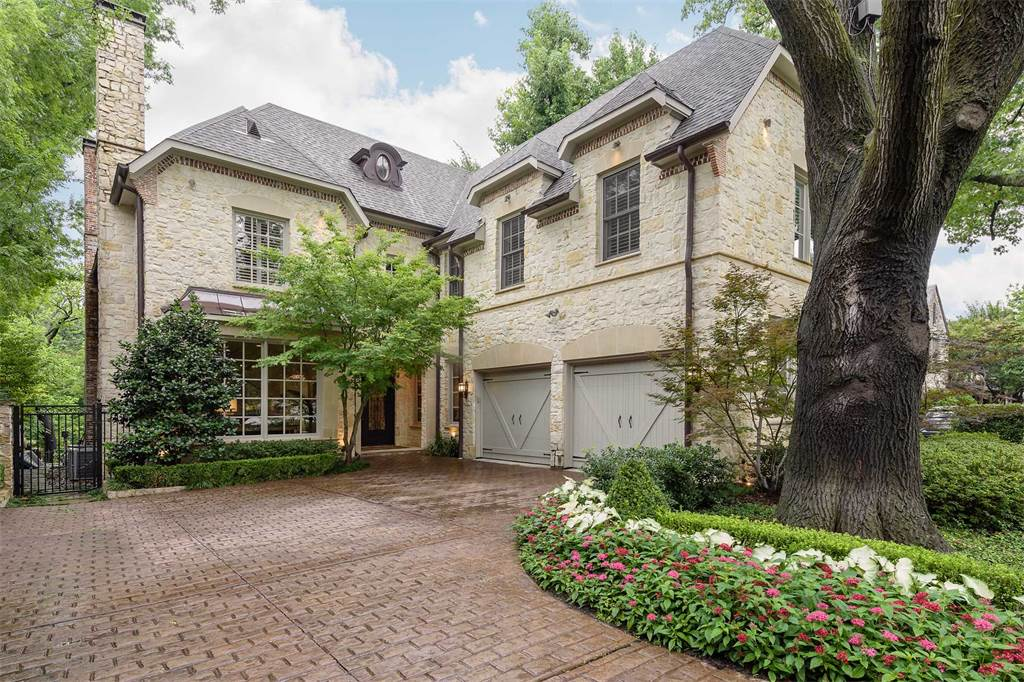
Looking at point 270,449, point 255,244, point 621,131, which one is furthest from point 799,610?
point 255,244

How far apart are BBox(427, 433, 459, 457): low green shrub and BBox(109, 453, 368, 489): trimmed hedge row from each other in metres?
3.97

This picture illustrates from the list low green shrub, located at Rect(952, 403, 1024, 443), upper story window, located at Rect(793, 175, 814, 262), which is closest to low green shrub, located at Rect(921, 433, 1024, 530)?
upper story window, located at Rect(793, 175, 814, 262)

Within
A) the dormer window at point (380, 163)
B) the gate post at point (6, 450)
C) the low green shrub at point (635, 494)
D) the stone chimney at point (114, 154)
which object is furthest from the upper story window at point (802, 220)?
the gate post at point (6, 450)

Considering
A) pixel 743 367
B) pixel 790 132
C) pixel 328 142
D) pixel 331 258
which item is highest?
pixel 328 142

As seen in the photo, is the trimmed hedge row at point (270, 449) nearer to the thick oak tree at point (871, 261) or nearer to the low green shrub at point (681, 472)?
the low green shrub at point (681, 472)

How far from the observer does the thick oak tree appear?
4082 millimetres

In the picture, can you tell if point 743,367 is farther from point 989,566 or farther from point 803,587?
point 803,587

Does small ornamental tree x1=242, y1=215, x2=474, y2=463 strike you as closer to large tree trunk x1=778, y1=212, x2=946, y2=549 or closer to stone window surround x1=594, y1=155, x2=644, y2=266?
stone window surround x1=594, y1=155, x2=644, y2=266

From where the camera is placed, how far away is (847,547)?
3654 mm

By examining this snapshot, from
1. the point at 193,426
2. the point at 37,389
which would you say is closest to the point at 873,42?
the point at 193,426

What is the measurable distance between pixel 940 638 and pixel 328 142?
661 inches

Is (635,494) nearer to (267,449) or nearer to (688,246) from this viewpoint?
(688,246)

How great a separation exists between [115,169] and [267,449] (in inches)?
273

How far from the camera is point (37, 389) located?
652 inches
